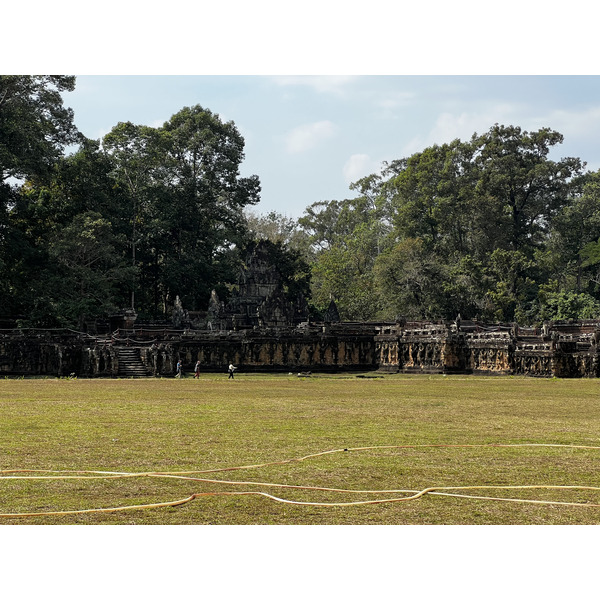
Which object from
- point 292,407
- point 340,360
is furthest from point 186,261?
point 292,407

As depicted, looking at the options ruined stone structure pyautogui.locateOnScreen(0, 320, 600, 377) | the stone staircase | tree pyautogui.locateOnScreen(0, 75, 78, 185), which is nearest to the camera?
the stone staircase

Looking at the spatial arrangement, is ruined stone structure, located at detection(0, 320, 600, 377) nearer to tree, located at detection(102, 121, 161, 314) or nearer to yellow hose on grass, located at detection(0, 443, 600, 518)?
tree, located at detection(102, 121, 161, 314)

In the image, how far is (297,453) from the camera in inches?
584

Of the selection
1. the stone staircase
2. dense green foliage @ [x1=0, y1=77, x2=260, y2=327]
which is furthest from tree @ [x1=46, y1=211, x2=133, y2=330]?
the stone staircase

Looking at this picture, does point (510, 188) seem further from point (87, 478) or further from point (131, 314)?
point (87, 478)

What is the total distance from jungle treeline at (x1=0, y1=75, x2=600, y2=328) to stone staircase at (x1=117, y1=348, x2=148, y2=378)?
974 cm

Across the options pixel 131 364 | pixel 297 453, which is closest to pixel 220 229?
pixel 131 364

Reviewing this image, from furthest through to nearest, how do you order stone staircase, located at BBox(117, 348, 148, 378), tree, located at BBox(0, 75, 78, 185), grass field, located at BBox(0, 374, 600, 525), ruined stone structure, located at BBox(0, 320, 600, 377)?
tree, located at BBox(0, 75, 78, 185) < ruined stone structure, located at BBox(0, 320, 600, 377) < stone staircase, located at BBox(117, 348, 148, 378) < grass field, located at BBox(0, 374, 600, 525)

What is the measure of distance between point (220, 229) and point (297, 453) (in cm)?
6945

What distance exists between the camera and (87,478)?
1205 cm

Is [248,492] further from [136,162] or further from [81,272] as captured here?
[136,162]

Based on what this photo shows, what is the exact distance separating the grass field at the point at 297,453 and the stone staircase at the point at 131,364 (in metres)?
12.5

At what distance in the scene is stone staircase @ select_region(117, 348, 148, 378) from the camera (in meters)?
42.7

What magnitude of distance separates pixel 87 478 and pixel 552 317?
215 feet
